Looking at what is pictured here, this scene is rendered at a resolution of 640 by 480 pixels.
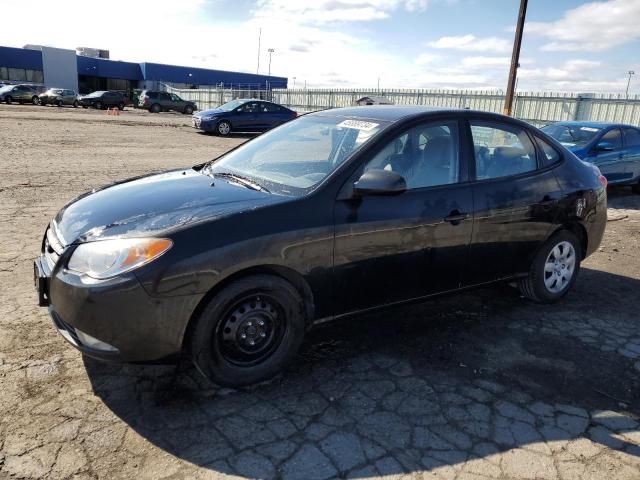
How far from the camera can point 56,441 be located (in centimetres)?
260

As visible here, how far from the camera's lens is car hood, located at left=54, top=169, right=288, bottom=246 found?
2.92 meters

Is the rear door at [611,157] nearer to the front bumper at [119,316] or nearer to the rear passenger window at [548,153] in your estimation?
the rear passenger window at [548,153]

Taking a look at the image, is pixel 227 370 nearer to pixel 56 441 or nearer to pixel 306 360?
pixel 306 360

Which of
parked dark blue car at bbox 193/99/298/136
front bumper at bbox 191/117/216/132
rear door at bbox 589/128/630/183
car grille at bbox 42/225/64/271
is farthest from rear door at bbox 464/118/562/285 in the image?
front bumper at bbox 191/117/216/132

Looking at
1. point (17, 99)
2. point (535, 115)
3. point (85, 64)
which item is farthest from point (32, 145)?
point (85, 64)

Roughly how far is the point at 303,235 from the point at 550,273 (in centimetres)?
258

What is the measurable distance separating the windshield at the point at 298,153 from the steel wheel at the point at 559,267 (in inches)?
80.1

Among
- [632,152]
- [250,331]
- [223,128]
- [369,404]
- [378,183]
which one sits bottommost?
[369,404]

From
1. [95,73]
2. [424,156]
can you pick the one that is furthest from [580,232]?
[95,73]

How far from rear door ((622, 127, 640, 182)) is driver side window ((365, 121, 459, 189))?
8.07 meters

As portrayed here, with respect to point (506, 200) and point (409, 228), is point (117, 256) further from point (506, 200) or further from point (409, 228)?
point (506, 200)

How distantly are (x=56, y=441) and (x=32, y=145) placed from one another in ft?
44.2

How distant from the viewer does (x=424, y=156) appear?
3.79m

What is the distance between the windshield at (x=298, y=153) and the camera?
11.4 ft
